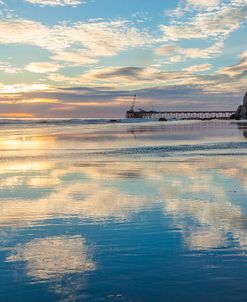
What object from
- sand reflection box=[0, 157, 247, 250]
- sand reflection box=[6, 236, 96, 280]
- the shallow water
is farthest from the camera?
sand reflection box=[0, 157, 247, 250]

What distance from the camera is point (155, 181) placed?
15.6 m

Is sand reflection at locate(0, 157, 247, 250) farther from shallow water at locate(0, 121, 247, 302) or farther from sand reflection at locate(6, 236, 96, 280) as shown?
sand reflection at locate(6, 236, 96, 280)

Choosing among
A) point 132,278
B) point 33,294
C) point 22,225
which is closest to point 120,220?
point 22,225

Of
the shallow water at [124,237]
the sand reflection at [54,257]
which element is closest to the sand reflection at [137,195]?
the shallow water at [124,237]

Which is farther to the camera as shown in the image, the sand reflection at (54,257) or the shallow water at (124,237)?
the sand reflection at (54,257)

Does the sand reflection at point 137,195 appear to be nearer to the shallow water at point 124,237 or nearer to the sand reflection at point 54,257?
the shallow water at point 124,237

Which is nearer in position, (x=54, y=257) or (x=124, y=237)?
(x=54, y=257)

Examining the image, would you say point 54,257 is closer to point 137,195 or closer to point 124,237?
point 124,237

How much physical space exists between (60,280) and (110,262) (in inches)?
40.9

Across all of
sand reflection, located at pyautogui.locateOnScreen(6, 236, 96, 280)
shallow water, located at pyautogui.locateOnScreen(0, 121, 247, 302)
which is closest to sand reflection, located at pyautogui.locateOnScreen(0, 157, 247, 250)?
shallow water, located at pyautogui.locateOnScreen(0, 121, 247, 302)

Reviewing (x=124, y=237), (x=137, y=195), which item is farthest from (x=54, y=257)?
(x=137, y=195)

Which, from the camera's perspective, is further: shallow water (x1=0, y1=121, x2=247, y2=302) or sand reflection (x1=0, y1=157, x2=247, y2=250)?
sand reflection (x1=0, y1=157, x2=247, y2=250)

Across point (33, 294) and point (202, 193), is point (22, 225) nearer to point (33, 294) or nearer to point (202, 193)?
point (33, 294)

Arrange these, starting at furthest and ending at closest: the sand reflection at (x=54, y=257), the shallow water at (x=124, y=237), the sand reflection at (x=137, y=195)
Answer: the sand reflection at (x=137, y=195)
the sand reflection at (x=54, y=257)
the shallow water at (x=124, y=237)
